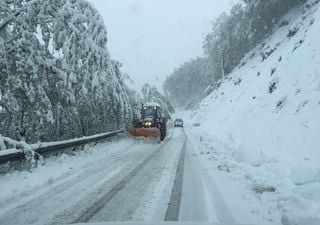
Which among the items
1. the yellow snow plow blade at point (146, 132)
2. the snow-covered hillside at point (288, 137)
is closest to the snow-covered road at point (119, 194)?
the snow-covered hillside at point (288, 137)

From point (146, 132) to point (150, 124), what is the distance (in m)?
2.68

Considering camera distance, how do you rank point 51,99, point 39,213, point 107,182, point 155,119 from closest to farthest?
1. point 39,213
2. point 107,182
3. point 51,99
4. point 155,119

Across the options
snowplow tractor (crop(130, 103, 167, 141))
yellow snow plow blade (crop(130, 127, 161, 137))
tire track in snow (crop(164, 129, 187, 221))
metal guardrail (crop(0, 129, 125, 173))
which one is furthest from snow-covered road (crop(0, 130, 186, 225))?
snowplow tractor (crop(130, 103, 167, 141))

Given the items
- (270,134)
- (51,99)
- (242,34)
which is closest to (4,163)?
(51,99)

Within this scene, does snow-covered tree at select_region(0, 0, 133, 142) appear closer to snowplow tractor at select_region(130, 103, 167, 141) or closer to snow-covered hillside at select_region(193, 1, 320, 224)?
snow-covered hillside at select_region(193, 1, 320, 224)

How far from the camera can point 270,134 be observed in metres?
18.4

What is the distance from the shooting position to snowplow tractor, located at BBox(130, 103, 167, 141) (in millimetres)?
27047

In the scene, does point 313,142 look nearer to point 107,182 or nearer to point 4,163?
point 107,182

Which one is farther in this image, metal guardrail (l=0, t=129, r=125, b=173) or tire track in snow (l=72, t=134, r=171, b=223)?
metal guardrail (l=0, t=129, r=125, b=173)

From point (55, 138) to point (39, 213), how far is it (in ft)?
32.6

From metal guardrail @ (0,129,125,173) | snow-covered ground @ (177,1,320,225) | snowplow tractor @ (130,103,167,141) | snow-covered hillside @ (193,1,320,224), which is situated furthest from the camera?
snowplow tractor @ (130,103,167,141)

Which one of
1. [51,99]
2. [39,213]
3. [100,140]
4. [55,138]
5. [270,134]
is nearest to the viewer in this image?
[39,213]

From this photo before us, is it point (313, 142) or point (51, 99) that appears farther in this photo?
point (51, 99)

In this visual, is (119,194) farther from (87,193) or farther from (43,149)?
(43,149)
